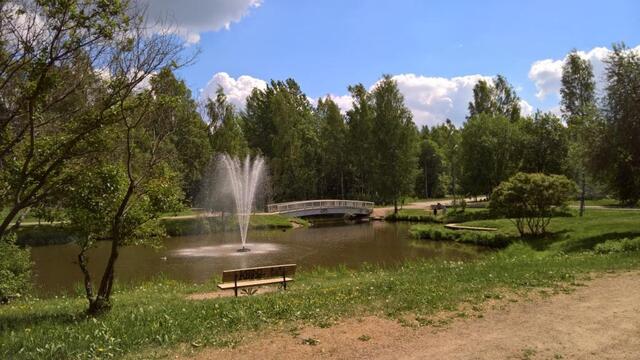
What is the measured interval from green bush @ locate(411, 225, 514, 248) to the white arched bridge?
16.8 meters

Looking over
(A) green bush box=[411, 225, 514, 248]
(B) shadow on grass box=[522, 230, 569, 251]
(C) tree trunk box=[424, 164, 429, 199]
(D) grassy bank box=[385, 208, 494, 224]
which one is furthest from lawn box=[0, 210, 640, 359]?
(C) tree trunk box=[424, 164, 429, 199]

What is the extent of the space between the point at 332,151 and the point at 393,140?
1357 centimetres

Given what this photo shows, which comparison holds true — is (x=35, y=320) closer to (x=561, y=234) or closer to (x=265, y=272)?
(x=265, y=272)

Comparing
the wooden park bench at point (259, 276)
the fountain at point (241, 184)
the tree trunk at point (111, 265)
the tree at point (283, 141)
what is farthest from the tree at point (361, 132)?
the tree trunk at point (111, 265)

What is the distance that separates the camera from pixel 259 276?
13109mm

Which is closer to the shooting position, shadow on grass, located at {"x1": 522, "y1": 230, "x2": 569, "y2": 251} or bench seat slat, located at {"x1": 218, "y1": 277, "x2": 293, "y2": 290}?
bench seat slat, located at {"x1": 218, "y1": 277, "x2": 293, "y2": 290}

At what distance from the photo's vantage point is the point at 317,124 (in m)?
74.4

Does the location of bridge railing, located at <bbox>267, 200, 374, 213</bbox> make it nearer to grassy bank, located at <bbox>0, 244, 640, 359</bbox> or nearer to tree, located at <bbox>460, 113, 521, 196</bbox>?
tree, located at <bbox>460, 113, 521, 196</bbox>

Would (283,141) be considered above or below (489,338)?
above

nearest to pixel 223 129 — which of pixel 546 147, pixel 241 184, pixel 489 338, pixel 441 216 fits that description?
pixel 241 184

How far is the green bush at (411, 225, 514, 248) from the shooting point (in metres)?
26.6

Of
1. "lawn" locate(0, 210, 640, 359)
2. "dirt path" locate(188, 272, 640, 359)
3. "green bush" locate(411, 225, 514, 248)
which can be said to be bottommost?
"green bush" locate(411, 225, 514, 248)

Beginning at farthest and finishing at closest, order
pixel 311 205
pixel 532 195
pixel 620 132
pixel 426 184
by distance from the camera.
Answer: pixel 426 184, pixel 311 205, pixel 532 195, pixel 620 132

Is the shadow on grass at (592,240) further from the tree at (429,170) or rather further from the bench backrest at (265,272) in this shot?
the tree at (429,170)
